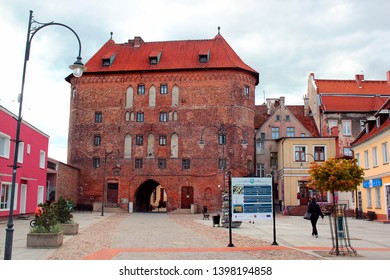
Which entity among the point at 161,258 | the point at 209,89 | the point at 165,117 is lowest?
the point at 161,258

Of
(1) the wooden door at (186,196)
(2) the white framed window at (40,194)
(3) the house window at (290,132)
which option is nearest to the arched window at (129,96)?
(1) the wooden door at (186,196)

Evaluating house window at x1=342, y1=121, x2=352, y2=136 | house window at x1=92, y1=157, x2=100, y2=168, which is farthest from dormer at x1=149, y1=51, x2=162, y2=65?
house window at x1=342, y1=121, x2=352, y2=136

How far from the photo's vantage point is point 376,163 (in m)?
32.9

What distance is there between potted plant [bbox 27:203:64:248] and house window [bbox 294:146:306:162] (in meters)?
35.2

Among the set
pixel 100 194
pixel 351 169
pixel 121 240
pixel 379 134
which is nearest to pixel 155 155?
pixel 100 194

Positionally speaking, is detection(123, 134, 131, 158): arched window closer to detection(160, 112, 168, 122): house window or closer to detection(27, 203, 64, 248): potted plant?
detection(160, 112, 168, 122): house window

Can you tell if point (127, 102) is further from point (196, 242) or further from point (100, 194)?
point (196, 242)

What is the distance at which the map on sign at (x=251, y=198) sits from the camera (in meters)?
16.1

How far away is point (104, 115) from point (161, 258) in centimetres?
3990

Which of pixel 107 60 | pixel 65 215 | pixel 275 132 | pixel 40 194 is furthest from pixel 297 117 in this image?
pixel 65 215

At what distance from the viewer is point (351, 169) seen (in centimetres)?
1577

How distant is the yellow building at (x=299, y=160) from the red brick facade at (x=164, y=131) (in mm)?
4378

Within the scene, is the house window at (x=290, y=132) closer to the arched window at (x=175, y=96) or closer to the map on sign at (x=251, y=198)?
the arched window at (x=175, y=96)

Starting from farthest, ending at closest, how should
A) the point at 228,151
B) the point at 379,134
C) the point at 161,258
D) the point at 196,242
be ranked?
1. the point at 228,151
2. the point at 379,134
3. the point at 196,242
4. the point at 161,258
